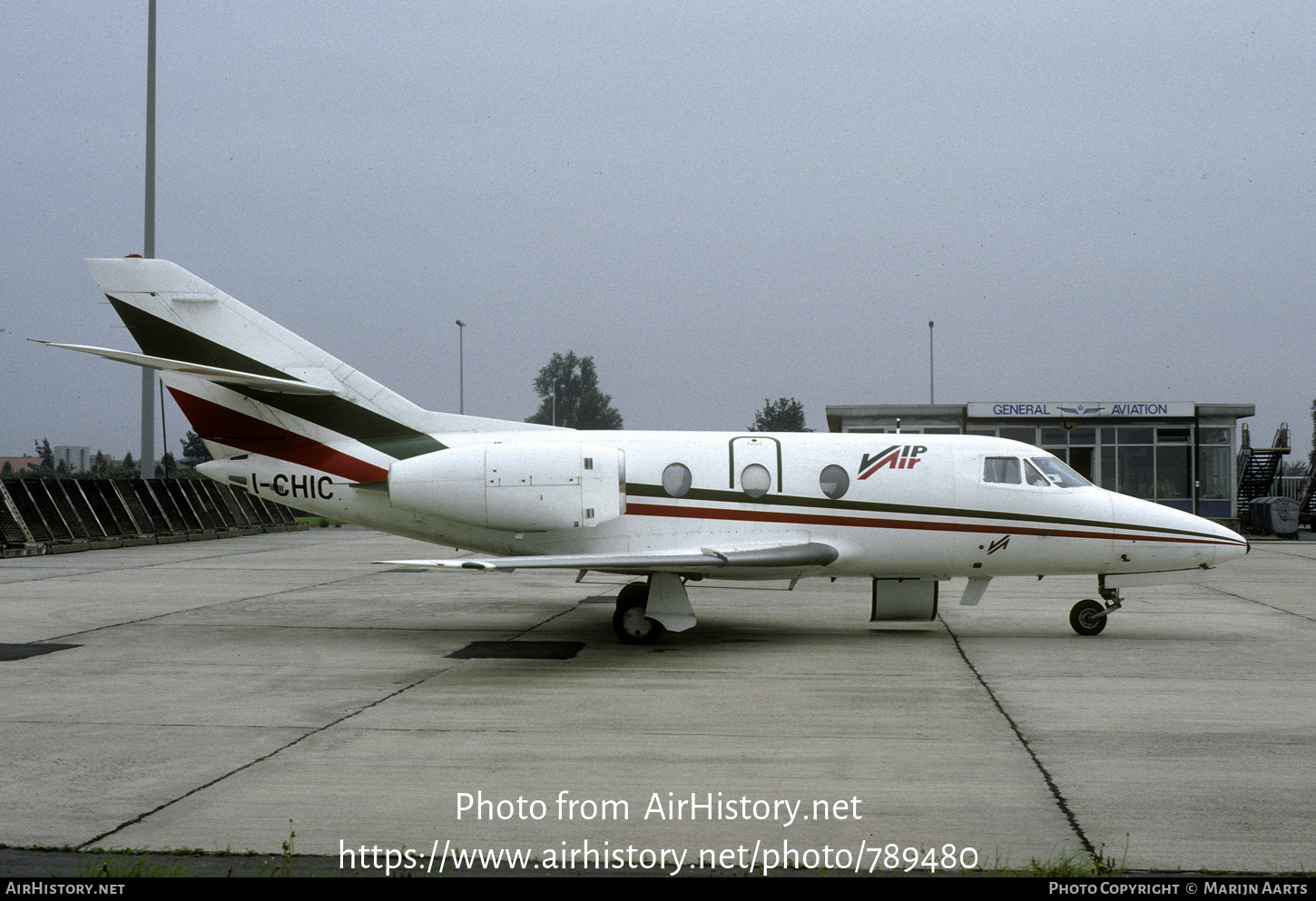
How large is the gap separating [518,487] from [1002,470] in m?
6.21

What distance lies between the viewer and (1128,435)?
39.6 m

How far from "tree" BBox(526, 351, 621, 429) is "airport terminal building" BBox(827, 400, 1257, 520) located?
68071mm

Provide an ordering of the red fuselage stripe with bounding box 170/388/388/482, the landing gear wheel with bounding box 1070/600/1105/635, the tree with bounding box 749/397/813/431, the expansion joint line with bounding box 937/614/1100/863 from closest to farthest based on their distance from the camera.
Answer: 1. the expansion joint line with bounding box 937/614/1100/863
2. the landing gear wheel with bounding box 1070/600/1105/635
3. the red fuselage stripe with bounding box 170/388/388/482
4. the tree with bounding box 749/397/813/431

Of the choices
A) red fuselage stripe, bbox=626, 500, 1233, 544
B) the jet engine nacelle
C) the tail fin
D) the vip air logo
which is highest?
the tail fin

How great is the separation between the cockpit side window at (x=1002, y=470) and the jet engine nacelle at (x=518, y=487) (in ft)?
15.7

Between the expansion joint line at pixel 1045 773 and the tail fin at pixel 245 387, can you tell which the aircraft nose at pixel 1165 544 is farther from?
the tail fin at pixel 245 387

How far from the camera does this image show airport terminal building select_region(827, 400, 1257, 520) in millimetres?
39156

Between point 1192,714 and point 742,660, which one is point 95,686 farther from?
point 1192,714

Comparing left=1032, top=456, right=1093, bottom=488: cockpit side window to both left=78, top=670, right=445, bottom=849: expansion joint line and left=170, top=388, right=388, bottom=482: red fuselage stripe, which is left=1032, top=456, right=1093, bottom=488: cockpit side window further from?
left=170, top=388, right=388, bottom=482: red fuselage stripe

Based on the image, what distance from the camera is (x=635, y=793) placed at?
22.8ft

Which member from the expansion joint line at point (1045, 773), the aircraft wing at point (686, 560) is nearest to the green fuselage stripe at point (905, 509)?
the aircraft wing at point (686, 560)

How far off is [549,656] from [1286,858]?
8063 mm

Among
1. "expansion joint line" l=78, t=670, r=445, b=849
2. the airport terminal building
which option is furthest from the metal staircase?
"expansion joint line" l=78, t=670, r=445, b=849

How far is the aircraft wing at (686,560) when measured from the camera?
1191cm
